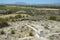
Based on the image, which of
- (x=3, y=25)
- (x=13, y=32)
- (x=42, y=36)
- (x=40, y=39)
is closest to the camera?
(x=40, y=39)

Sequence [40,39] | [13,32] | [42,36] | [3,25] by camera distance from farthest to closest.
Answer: [3,25] < [13,32] < [42,36] < [40,39]

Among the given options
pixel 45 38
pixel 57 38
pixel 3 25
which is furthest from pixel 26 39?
pixel 3 25

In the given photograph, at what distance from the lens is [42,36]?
49.0ft

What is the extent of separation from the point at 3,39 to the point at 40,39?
3129 millimetres

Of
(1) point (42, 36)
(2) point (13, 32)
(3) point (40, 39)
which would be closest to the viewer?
(3) point (40, 39)

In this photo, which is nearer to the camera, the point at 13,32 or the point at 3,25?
the point at 13,32

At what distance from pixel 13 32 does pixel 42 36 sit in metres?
3.31

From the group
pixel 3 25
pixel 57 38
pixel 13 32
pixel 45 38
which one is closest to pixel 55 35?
pixel 57 38

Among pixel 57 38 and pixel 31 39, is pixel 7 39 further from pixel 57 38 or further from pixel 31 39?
pixel 57 38

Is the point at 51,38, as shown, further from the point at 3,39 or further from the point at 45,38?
the point at 3,39

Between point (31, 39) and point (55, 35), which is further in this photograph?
point (55, 35)

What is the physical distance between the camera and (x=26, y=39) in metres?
13.9

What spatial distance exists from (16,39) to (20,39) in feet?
1.37

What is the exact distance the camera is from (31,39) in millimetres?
13914
